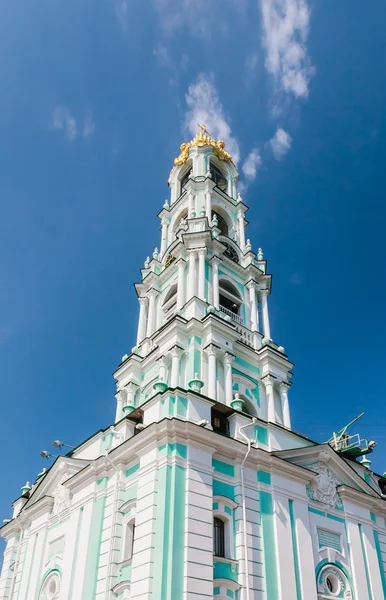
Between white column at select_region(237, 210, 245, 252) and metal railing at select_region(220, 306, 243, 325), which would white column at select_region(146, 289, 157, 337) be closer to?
metal railing at select_region(220, 306, 243, 325)

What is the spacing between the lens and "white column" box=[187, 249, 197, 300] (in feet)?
87.5

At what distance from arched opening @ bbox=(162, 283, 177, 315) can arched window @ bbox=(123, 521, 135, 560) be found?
42.8ft

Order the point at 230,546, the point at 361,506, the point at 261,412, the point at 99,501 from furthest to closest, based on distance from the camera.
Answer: the point at 261,412, the point at 361,506, the point at 99,501, the point at 230,546

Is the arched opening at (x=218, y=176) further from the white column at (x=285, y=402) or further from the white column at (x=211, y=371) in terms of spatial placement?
the white column at (x=211, y=371)

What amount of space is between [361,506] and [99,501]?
10.8 metres

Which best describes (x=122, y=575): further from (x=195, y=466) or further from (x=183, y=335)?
(x=183, y=335)

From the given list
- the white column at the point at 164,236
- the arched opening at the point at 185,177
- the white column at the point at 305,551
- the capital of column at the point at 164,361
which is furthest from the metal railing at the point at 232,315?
the arched opening at the point at 185,177

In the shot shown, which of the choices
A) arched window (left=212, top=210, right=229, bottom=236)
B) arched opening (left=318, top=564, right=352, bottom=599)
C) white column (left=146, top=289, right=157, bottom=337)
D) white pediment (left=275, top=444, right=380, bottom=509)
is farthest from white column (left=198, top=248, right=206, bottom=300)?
arched opening (left=318, top=564, right=352, bottom=599)

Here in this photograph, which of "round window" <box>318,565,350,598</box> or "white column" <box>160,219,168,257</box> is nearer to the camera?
"round window" <box>318,565,350,598</box>

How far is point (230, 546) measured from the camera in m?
17.1

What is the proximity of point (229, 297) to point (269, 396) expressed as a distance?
639cm

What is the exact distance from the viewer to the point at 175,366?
77.2 ft

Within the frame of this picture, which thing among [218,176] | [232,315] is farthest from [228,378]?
[218,176]

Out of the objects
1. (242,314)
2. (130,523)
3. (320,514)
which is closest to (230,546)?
(130,523)
